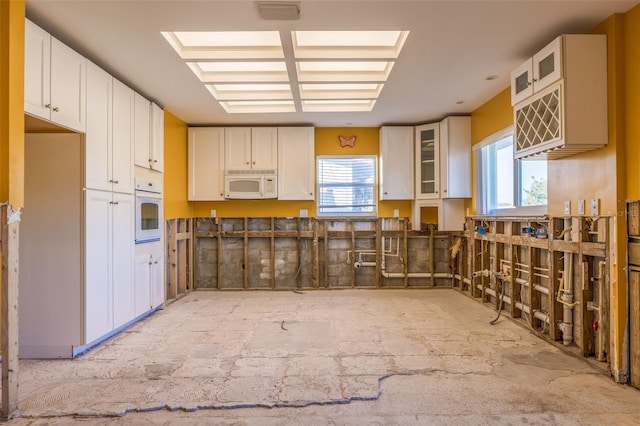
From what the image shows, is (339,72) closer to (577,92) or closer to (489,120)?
(489,120)

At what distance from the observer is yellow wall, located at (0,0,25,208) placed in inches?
87.7

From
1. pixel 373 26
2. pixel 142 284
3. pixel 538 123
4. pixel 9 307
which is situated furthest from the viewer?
pixel 142 284

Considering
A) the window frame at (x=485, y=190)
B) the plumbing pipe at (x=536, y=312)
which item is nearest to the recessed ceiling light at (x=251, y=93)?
the window frame at (x=485, y=190)

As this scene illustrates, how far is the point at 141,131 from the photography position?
422 cm

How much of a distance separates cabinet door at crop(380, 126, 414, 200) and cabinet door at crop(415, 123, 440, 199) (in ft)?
0.37

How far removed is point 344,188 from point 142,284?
3.31 metres

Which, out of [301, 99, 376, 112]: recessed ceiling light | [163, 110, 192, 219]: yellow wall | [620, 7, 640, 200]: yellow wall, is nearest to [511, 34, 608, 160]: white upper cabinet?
[620, 7, 640, 200]: yellow wall

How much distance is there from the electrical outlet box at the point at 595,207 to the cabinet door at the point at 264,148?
13.6 feet

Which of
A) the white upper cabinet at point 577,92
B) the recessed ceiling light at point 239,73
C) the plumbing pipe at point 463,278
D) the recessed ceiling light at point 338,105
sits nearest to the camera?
the white upper cabinet at point 577,92

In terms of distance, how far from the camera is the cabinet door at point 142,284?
3992 mm

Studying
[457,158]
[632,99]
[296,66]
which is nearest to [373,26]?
[296,66]

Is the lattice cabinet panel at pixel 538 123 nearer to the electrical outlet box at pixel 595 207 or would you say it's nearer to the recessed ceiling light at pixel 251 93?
the electrical outlet box at pixel 595 207

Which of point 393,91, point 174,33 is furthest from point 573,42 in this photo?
point 174,33

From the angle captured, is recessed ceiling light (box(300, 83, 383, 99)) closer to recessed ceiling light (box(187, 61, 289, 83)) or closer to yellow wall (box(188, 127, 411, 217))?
recessed ceiling light (box(187, 61, 289, 83))
